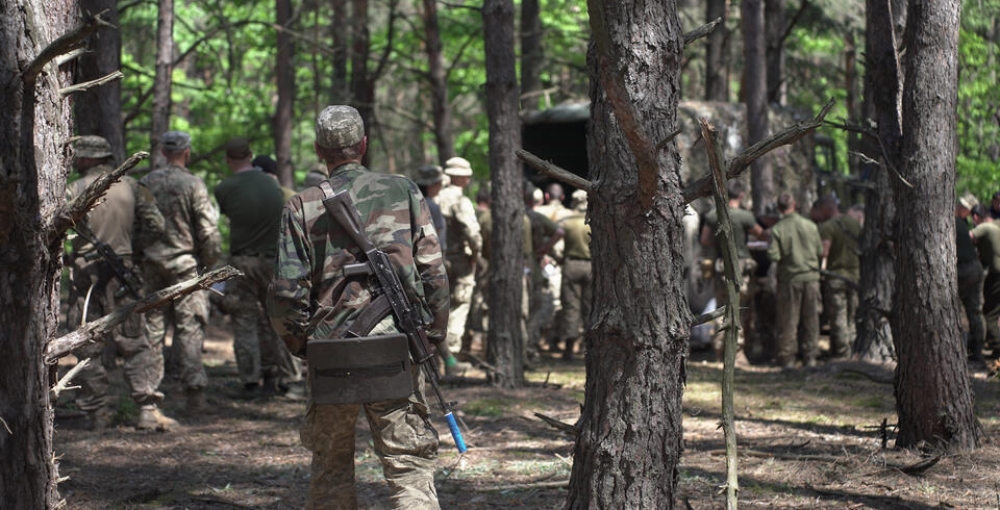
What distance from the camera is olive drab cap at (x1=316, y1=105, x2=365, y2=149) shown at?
4.91 meters

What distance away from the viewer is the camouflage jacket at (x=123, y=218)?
8242 millimetres

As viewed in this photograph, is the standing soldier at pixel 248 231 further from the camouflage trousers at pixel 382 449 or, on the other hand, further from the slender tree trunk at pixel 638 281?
the slender tree trunk at pixel 638 281

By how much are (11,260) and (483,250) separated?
915cm

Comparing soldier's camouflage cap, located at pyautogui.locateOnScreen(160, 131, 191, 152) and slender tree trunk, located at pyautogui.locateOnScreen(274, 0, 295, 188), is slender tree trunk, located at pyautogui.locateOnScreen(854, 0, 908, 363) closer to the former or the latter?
soldier's camouflage cap, located at pyautogui.locateOnScreen(160, 131, 191, 152)

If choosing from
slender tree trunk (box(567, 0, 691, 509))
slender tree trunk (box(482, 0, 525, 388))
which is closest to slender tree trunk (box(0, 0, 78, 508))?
slender tree trunk (box(567, 0, 691, 509))

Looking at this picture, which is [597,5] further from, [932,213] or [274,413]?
[274,413]

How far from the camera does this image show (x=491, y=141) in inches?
405

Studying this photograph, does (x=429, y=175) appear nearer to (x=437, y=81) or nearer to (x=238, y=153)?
(x=238, y=153)

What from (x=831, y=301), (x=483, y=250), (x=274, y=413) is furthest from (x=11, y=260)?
(x=831, y=301)

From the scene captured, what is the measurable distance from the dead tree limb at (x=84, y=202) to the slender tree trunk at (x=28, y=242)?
37 millimetres

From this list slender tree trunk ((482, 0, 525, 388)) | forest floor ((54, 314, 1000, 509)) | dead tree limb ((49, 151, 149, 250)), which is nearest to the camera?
dead tree limb ((49, 151, 149, 250))

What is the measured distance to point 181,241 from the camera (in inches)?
349

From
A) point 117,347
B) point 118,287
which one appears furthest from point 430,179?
point 117,347

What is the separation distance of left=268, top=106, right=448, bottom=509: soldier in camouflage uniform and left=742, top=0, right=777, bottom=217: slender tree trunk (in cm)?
1236
